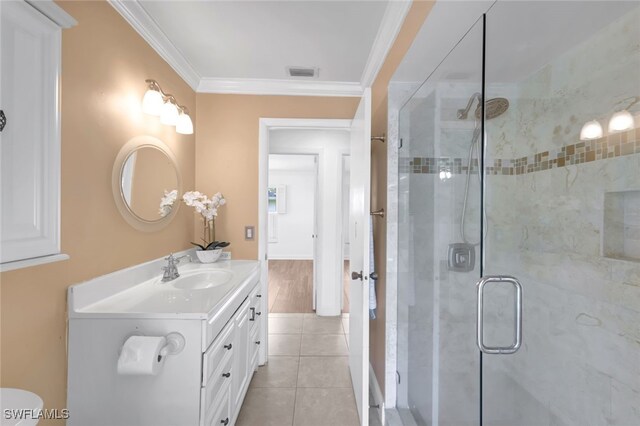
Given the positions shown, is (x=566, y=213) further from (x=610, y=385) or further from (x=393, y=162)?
(x=393, y=162)

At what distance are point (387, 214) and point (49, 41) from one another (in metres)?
1.73

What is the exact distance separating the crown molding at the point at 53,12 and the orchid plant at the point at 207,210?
1.23m

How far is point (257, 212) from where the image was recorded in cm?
242

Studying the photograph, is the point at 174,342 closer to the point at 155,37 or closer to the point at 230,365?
the point at 230,365

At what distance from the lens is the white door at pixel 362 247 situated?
158cm

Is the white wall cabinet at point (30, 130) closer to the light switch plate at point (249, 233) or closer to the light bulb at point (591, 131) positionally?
the light switch plate at point (249, 233)

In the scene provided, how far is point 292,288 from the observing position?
177 inches

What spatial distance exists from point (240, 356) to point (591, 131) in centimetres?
226

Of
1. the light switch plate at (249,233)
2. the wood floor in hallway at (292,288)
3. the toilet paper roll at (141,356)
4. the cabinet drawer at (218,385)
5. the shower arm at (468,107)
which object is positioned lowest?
the wood floor in hallway at (292,288)

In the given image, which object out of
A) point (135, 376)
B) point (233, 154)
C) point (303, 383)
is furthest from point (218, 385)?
point (233, 154)

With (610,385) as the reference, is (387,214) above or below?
above

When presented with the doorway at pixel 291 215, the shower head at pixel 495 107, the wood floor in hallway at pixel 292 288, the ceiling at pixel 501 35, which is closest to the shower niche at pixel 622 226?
the shower head at pixel 495 107

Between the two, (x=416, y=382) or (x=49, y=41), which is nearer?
(x=49, y=41)

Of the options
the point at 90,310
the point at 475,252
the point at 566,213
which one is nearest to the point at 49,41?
the point at 90,310
